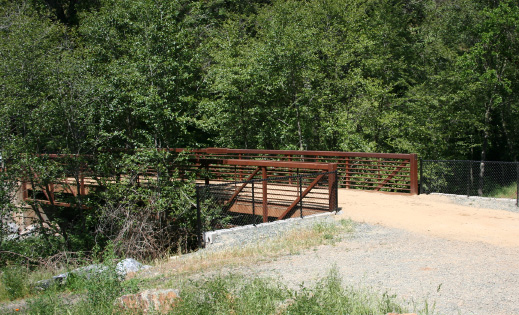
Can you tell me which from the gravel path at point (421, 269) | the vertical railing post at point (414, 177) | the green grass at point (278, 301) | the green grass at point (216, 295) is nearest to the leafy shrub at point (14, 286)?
the green grass at point (216, 295)

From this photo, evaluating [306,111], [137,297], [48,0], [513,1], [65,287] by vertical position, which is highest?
[48,0]

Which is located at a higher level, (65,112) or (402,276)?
(65,112)

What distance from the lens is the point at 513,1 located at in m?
27.0

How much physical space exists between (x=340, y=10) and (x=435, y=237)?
22.8 meters

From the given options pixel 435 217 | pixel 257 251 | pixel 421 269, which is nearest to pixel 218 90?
pixel 435 217

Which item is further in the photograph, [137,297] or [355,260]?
[355,260]

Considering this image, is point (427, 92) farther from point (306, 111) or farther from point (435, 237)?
point (435, 237)

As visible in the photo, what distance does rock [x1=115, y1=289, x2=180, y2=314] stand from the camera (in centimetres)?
576

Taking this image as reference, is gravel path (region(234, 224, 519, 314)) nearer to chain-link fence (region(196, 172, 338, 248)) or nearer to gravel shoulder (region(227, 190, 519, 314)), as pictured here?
gravel shoulder (region(227, 190, 519, 314))

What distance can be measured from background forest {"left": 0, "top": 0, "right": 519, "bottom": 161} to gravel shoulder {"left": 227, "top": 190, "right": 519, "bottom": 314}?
816 centimetres

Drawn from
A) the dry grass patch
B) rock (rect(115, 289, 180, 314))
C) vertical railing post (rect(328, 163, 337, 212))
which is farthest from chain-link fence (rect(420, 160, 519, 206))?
rock (rect(115, 289, 180, 314))

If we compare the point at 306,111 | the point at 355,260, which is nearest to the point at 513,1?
the point at 306,111

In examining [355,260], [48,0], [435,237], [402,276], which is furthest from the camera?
[48,0]

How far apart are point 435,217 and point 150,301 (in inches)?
347
